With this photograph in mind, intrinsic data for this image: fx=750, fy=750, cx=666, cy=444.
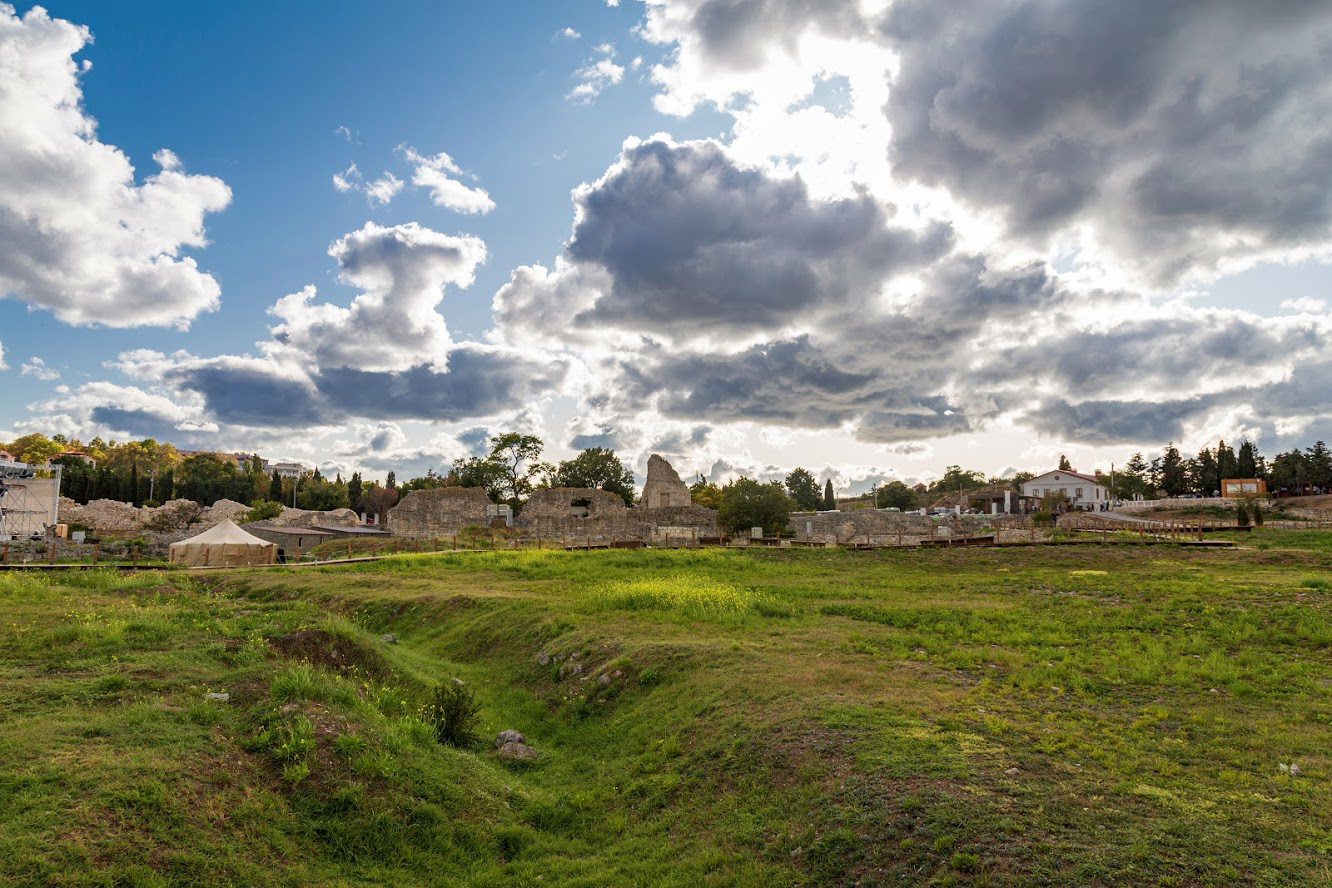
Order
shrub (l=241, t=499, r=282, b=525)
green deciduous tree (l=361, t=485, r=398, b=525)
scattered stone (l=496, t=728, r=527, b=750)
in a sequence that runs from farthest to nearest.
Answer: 1. green deciduous tree (l=361, t=485, r=398, b=525)
2. shrub (l=241, t=499, r=282, b=525)
3. scattered stone (l=496, t=728, r=527, b=750)

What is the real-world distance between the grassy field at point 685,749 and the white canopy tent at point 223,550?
712 inches

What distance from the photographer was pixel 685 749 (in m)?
9.98

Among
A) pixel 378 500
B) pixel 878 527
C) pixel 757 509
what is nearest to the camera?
pixel 757 509

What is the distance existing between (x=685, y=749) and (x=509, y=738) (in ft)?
10.5

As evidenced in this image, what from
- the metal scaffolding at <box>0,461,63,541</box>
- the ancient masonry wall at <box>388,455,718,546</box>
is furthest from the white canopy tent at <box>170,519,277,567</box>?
the metal scaffolding at <box>0,461,63,541</box>

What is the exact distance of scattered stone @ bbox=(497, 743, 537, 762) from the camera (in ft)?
36.4

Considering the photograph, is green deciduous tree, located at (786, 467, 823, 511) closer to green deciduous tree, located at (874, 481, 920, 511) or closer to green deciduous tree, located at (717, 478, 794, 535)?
green deciduous tree, located at (874, 481, 920, 511)

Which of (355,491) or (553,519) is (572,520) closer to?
(553,519)

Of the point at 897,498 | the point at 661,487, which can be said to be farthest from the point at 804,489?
→ the point at 661,487

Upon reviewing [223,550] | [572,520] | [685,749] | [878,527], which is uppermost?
[572,520]

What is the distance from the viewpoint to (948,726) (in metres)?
9.12

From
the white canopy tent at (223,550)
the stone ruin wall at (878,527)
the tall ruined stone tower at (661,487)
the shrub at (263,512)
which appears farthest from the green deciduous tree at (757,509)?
the shrub at (263,512)

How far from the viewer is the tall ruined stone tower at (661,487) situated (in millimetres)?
64125

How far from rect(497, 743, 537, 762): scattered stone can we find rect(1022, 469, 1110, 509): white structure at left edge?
316 feet
